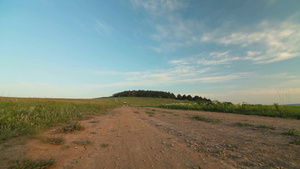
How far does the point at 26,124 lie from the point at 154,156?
4199 mm

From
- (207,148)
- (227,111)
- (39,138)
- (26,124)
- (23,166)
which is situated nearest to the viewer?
(23,166)

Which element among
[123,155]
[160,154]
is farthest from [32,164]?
[160,154]

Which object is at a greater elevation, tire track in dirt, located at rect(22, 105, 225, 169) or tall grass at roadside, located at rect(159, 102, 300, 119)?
tall grass at roadside, located at rect(159, 102, 300, 119)

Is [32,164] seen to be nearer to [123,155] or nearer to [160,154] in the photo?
[123,155]

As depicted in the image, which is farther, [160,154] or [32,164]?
[160,154]

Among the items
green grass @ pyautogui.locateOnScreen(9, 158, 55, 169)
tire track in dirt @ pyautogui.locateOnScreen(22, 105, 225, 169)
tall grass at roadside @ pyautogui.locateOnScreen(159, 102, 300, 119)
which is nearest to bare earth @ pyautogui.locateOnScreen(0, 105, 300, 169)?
tire track in dirt @ pyautogui.locateOnScreen(22, 105, 225, 169)

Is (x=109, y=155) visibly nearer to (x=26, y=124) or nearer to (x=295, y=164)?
(x=26, y=124)

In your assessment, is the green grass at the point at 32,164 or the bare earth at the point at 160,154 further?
the bare earth at the point at 160,154

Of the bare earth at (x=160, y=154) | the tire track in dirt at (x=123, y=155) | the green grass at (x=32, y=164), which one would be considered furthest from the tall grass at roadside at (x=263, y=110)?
the green grass at (x=32, y=164)

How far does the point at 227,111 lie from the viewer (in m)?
12.2

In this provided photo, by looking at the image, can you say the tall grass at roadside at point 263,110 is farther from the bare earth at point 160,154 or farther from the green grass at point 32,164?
the green grass at point 32,164

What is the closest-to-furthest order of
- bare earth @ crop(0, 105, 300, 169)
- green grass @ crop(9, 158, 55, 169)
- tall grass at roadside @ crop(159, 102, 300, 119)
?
green grass @ crop(9, 158, 55, 169), bare earth @ crop(0, 105, 300, 169), tall grass at roadside @ crop(159, 102, 300, 119)

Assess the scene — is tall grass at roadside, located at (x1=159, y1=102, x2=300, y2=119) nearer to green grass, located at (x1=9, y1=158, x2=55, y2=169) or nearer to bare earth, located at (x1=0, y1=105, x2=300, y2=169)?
bare earth, located at (x1=0, y1=105, x2=300, y2=169)

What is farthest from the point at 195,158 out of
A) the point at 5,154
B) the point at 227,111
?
the point at 227,111
